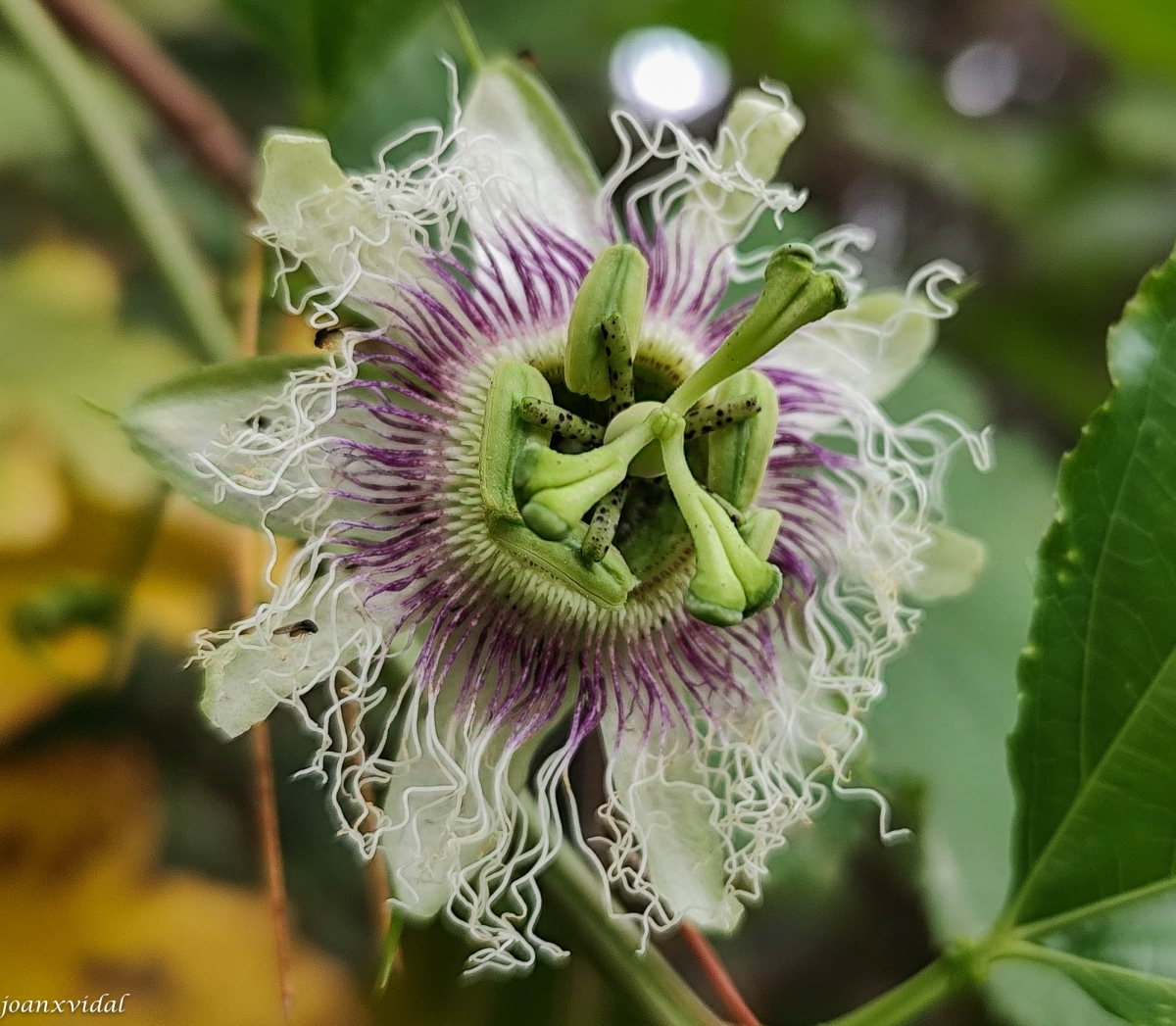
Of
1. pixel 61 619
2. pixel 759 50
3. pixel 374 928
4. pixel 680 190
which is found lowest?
pixel 374 928

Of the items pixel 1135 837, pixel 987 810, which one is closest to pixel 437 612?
pixel 1135 837

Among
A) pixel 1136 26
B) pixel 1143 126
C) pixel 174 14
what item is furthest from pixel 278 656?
pixel 1143 126

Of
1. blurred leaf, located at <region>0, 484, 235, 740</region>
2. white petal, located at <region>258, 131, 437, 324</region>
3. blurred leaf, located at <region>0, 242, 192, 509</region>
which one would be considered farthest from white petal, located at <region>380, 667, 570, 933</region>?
Result: blurred leaf, located at <region>0, 242, 192, 509</region>

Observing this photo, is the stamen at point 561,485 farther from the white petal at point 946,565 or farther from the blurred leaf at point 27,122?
the blurred leaf at point 27,122

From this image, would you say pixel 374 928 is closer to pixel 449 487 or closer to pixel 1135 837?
pixel 449 487

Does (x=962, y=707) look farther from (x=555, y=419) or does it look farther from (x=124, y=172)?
(x=124, y=172)

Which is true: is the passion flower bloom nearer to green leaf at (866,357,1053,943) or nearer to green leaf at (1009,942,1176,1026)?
green leaf at (1009,942,1176,1026)
